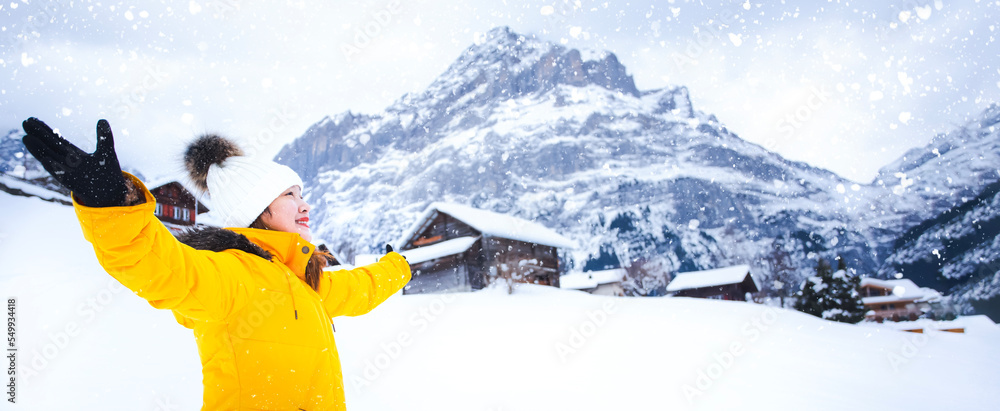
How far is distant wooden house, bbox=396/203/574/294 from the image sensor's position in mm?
21094

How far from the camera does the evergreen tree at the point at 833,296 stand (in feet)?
78.2

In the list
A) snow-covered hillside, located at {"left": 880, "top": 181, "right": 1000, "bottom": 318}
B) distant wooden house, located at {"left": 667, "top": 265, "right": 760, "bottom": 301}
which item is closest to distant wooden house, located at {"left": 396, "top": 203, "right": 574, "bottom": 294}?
distant wooden house, located at {"left": 667, "top": 265, "right": 760, "bottom": 301}

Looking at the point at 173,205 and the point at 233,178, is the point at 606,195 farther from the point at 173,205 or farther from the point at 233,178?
the point at 233,178

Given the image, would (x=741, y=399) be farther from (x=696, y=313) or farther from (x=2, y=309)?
(x=2, y=309)

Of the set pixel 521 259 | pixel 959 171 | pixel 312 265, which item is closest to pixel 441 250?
pixel 521 259

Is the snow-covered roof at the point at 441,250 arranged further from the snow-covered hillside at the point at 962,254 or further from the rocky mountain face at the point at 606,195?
the rocky mountain face at the point at 606,195

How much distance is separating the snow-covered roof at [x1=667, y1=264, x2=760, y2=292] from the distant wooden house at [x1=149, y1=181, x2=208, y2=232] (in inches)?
1508

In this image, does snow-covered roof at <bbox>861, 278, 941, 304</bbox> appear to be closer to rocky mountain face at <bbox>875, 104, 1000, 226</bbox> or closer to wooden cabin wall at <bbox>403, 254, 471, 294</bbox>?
wooden cabin wall at <bbox>403, 254, 471, 294</bbox>

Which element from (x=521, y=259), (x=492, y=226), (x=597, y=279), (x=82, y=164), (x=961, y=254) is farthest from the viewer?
(x=961, y=254)

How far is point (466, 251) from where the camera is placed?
21.0 metres

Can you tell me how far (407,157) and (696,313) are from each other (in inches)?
7432

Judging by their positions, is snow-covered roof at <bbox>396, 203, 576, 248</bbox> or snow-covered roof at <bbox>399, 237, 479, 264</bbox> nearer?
snow-covered roof at <bbox>399, 237, 479, 264</bbox>

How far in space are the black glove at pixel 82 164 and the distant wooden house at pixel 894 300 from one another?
57.5 metres

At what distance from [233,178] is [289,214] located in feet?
1.02
